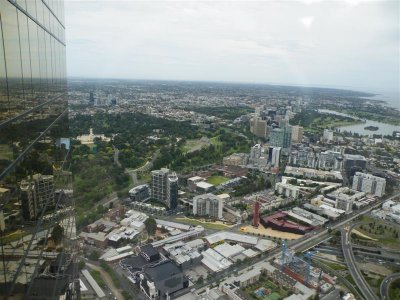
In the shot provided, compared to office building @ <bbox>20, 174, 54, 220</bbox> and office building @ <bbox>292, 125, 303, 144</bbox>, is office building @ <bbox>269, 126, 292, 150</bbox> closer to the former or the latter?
office building @ <bbox>292, 125, 303, 144</bbox>

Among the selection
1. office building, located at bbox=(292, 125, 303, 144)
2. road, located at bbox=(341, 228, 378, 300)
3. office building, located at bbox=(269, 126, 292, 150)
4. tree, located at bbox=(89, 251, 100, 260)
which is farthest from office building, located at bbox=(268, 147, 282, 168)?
tree, located at bbox=(89, 251, 100, 260)

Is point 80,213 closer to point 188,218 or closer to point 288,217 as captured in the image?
point 188,218

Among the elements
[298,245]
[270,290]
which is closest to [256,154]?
[298,245]

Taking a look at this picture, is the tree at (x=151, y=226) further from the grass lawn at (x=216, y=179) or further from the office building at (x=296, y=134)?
the office building at (x=296, y=134)

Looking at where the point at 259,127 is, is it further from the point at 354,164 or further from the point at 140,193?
the point at 140,193

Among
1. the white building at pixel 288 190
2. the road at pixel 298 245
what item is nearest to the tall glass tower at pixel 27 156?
the road at pixel 298 245
